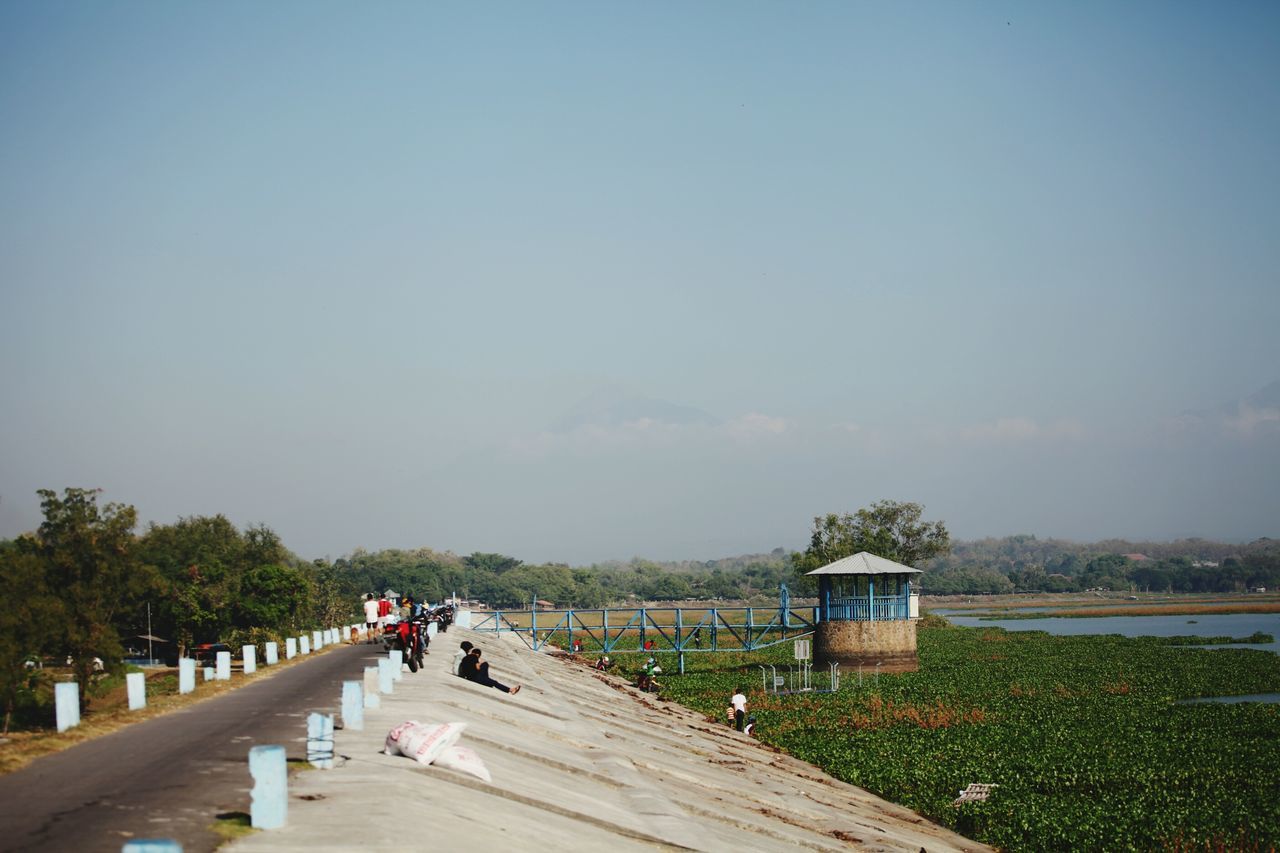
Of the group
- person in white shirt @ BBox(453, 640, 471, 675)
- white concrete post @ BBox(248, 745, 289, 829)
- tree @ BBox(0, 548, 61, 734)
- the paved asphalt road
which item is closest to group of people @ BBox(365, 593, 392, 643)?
person in white shirt @ BBox(453, 640, 471, 675)

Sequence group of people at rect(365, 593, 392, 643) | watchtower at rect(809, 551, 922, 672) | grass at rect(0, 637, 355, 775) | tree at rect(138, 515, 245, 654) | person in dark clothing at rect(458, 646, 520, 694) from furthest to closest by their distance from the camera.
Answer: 1. tree at rect(138, 515, 245, 654)
2. watchtower at rect(809, 551, 922, 672)
3. group of people at rect(365, 593, 392, 643)
4. person in dark clothing at rect(458, 646, 520, 694)
5. grass at rect(0, 637, 355, 775)

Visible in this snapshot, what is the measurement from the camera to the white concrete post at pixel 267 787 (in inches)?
528

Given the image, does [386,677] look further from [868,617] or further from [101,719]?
[868,617]

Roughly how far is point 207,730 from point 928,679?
4210 cm

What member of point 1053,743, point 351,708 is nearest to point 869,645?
point 1053,743

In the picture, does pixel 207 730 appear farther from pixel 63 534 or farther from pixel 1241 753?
pixel 63 534

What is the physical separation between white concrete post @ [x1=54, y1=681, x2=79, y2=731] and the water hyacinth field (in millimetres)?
18519

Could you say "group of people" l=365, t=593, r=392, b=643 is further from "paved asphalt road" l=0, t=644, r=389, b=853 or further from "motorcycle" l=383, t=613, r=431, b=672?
"paved asphalt road" l=0, t=644, r=389, b=853

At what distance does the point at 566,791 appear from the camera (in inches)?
812

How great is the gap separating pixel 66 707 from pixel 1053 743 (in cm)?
2895

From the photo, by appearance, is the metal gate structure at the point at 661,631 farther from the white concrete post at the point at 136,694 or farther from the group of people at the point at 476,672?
the white concrete post at the point at 136,694

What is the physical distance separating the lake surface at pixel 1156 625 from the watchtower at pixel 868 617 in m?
65.0

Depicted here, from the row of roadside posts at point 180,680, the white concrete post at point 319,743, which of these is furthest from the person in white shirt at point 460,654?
the white concrete post at point 319,743

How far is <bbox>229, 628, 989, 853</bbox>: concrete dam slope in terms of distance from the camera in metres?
14.8
